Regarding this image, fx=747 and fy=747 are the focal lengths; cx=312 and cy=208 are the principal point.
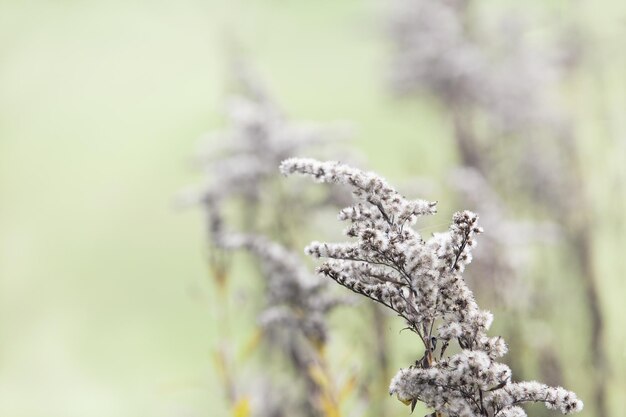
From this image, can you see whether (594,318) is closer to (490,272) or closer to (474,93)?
(490,272)

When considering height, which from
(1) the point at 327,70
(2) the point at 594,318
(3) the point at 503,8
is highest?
(1) the point at 327,70

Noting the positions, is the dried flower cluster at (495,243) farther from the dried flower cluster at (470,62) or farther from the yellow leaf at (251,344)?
the yellow leaf at (251,344)

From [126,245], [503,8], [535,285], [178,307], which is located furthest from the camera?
[126,245]

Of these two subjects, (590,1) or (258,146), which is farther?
(590,1)

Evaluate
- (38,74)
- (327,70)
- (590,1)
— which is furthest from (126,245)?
(590,1)

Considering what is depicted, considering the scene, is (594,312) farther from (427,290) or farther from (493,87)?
(427,290)

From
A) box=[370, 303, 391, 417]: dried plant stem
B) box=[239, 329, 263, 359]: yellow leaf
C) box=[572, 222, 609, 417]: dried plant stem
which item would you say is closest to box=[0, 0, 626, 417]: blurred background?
box=[572, 222, 609, 417]: dried plant stem
